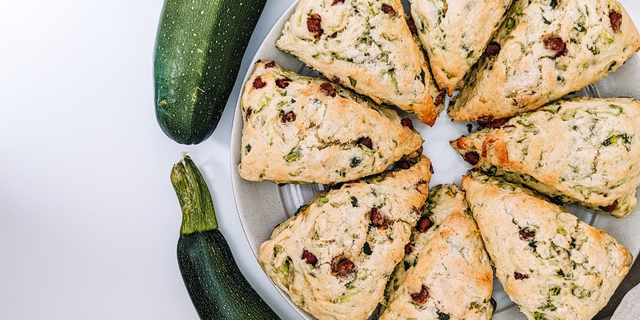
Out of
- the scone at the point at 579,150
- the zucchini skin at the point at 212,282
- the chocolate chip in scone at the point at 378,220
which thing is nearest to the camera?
the scone at the point at 579,150

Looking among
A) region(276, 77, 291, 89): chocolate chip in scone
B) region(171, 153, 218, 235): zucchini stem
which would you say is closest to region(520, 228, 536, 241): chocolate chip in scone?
region(276, 77, 291, 89): chocolate chip in scone

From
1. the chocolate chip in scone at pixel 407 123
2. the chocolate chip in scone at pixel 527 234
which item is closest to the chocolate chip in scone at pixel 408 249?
the chocolate chip in scone at pixel 527 234

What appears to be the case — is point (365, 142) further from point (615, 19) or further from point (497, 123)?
point (615, 19)

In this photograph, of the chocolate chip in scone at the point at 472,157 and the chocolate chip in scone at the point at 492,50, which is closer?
the chocolate chip in scone at the point at 492,50

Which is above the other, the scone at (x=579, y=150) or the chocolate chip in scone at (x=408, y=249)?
the scone at (x=579, y=150)

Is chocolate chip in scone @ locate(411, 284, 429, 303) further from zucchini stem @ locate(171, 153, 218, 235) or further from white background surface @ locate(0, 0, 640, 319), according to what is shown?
zucchini stem @ locate(171, 153, 218, 235)

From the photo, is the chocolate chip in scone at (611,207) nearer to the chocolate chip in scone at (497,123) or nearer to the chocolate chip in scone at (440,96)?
the chocolate chip in scone at (497,123)
